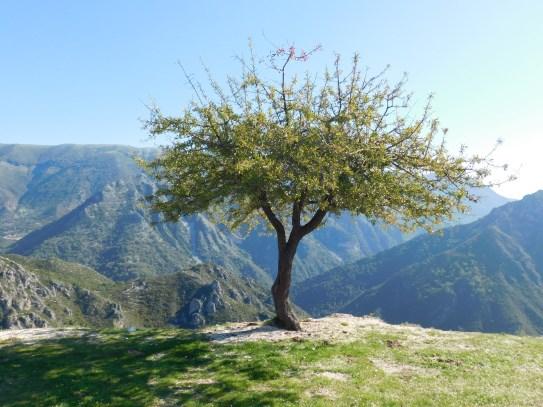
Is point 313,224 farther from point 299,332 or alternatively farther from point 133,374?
point 133,374

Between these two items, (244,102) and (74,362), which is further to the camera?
(244,102)

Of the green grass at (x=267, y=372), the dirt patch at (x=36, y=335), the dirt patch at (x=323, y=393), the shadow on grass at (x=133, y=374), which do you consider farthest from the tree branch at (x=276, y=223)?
the dirt patch at (x=36, y=335)

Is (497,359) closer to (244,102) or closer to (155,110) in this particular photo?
(244,102)

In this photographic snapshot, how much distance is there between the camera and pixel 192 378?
23219 mm

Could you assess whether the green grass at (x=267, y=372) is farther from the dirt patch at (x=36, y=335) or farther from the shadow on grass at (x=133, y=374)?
the dirt patch at (x=36, y=335)

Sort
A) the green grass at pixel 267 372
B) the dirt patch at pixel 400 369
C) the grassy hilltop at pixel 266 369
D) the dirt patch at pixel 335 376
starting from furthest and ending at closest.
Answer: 1. the dirt patch at pixel 400 369
2. the dirt patch at pixel 335 376
3. the grassy hilltop at pixel 266 369
4. the green grass at pixel 267 372

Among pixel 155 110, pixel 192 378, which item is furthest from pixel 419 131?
pixel 192 378

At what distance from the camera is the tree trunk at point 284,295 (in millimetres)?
34500

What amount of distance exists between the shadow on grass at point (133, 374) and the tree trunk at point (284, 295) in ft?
21.4

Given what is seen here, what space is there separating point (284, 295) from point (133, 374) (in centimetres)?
1389

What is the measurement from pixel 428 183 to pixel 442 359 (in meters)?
10.9

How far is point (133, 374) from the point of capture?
23.8 m

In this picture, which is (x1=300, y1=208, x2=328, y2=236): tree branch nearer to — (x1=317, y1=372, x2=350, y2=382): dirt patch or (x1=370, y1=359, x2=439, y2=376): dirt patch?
(x1=370, y1=359, x2=439, y2=376): dirt patch

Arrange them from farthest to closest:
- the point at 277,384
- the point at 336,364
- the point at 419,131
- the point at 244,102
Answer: the point at 244,102
the point at 419,131
the point at 336,364
the point at 277,384
